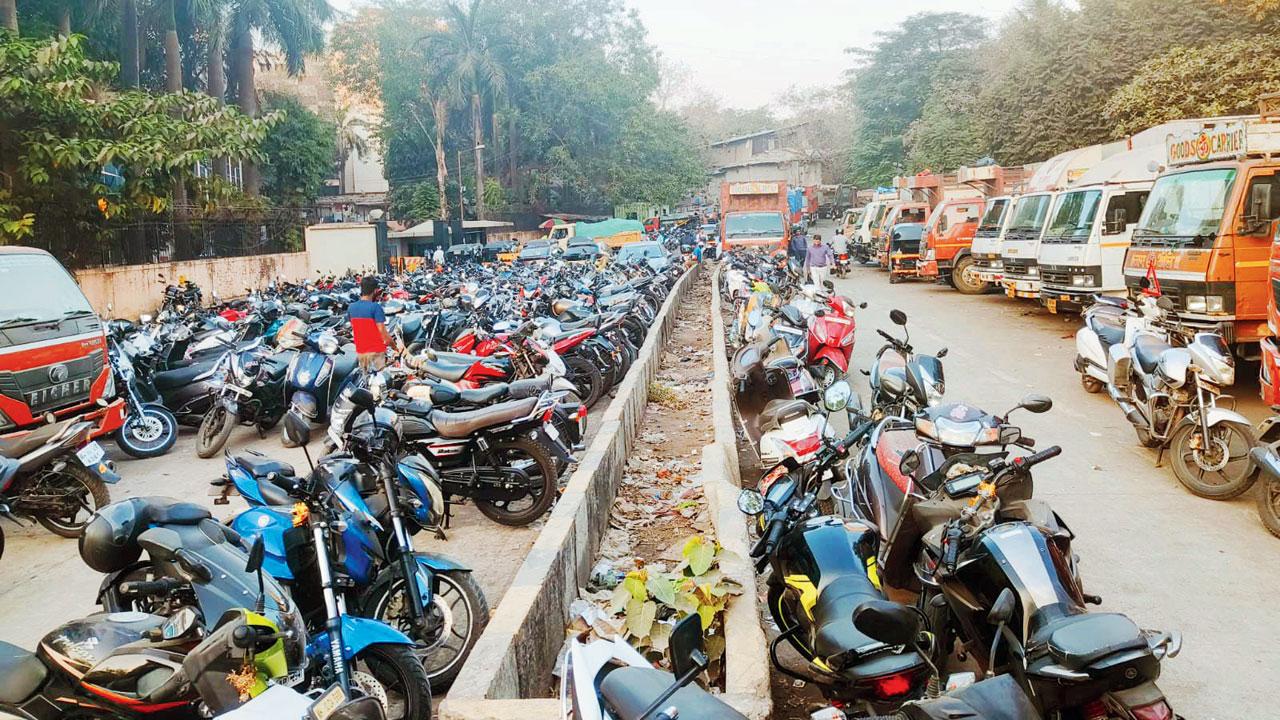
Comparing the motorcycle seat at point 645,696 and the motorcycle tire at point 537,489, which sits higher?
the motorcycle seat at point 645,696

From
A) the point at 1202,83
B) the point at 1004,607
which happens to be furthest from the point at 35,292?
the point at 1202,83

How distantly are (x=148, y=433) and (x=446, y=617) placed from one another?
18.2 ft

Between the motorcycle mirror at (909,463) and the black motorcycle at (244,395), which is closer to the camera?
the motorcycle mirror at (909,463)

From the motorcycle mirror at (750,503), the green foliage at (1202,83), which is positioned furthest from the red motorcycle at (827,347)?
the green foliage at (1202,83)

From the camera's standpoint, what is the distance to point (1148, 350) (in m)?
7.21

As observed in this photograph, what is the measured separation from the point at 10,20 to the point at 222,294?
752 cm

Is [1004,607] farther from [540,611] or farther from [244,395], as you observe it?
[244,395]

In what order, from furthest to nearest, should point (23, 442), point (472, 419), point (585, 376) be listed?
1. point (585, 376)
2. point (472, 419)
3. point (23, 442)

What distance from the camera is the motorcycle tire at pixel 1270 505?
5.39 m

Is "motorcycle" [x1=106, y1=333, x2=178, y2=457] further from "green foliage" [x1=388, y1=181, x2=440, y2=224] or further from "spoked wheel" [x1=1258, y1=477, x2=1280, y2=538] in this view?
"green foliage" [x1=388, y1=181, x2=440, y2=224]

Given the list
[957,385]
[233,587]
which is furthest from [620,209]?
[233,587]

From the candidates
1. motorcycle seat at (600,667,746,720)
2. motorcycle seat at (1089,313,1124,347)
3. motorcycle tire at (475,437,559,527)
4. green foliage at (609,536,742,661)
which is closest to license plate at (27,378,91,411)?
motorcycle tire at (475,437,559,527)

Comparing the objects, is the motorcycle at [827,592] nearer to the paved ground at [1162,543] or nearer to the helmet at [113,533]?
the paved ground at [1162,543]

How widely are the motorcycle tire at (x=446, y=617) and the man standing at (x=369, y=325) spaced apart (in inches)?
206
